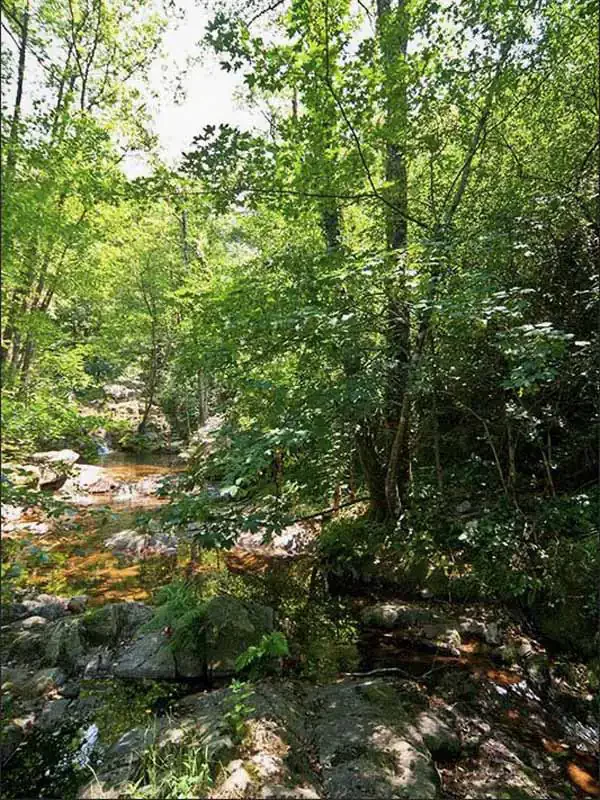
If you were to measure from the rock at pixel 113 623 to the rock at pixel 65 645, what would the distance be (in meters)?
0.11

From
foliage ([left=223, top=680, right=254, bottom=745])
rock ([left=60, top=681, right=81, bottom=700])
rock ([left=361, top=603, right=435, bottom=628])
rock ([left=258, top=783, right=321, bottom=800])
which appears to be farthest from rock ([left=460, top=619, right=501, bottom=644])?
rock ([left=60, top=681, right=81, bottom=700])

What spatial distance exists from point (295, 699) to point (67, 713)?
1.89 metres

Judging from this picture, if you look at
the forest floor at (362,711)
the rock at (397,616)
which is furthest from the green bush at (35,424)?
the rock at (397,616)

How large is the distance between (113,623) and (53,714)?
1.10 metres

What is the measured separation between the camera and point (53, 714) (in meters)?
3.70

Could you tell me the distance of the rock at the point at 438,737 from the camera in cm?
316

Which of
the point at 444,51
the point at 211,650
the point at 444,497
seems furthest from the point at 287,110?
the point at 211,650

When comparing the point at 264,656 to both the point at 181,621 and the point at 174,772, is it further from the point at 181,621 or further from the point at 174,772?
the point at 174,772

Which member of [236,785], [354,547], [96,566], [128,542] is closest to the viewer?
[236,785]

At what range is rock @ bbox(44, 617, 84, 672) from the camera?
4359mm

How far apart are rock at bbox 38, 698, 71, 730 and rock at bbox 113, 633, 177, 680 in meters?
0.53

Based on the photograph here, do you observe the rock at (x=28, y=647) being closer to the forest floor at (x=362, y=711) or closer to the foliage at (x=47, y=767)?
the forest floor at (x=362, y=711)

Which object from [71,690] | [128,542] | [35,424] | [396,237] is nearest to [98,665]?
[71,690]

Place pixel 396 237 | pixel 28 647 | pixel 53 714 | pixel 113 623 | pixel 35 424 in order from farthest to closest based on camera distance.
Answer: pixel 396 237 < pixel 113 623 < pixel 28 647 < pixel 35 424 < pixel 53 714
